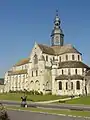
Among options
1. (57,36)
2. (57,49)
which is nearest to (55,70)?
(57,49)

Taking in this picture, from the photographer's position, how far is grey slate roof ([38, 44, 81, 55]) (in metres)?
84.8

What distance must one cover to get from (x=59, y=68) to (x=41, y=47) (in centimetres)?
1103

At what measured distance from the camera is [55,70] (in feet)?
260

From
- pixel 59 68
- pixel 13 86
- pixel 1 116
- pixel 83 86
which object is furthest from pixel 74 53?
pixel 1 116

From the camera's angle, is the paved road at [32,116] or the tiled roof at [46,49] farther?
the tiled roof at [46,49]

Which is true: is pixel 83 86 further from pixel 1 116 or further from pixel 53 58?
pixel 1 116

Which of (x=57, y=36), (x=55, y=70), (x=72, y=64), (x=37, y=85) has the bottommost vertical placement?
(x=37, y=85)

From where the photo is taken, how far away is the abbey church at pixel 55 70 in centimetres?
7447

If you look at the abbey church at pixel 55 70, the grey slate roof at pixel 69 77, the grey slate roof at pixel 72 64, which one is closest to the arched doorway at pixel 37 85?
the abbey church at pixel 55 70

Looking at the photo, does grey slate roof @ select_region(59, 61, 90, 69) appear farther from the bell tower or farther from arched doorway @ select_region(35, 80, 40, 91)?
the bell tower

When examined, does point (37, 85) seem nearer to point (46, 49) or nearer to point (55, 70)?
point (55, 70)

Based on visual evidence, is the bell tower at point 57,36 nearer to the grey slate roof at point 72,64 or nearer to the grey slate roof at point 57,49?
the grey slate roof at point 57,49

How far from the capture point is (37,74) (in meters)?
83.9

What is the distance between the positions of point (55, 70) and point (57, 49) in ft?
45.4
